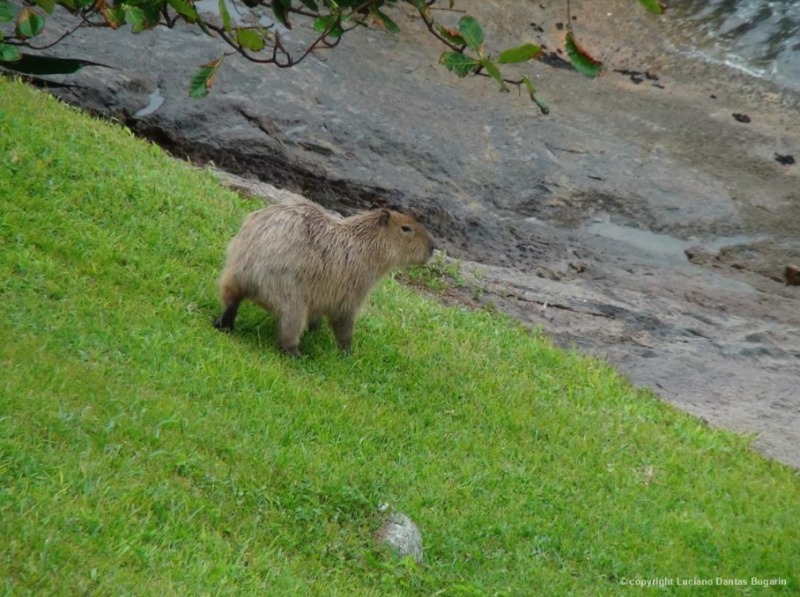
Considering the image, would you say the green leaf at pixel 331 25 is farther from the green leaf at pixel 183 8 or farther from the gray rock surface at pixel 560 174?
the gray rock surface at pixel 560 174

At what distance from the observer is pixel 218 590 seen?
14.0 feet

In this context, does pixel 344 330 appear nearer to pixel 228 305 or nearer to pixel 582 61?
pixel 228 305

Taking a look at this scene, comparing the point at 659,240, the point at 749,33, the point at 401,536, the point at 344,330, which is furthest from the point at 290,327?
the point at 749,33

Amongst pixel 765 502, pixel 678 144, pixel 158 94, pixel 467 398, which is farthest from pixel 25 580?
pixel 678 144

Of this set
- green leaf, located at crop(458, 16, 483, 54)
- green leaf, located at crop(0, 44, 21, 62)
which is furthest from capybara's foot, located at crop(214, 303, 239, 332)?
green leaf, located at crop(458, 16, 483, 54)

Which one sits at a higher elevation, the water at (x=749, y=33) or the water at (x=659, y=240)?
the water at (x=749, y=33)

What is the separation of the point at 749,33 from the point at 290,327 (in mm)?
10116

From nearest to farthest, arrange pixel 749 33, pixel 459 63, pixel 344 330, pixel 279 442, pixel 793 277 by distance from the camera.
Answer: pixel 459 63, pixel 279 442, pixel 344 330, pixel 793 277, pixel 749 33

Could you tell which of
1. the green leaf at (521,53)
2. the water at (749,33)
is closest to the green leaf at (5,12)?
the green leaf at (521,53)

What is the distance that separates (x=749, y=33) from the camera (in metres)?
14.2

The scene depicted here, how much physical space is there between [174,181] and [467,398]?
3019 millimetres

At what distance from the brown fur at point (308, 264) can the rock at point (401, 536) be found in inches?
67.2

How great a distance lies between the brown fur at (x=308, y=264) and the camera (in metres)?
6.40

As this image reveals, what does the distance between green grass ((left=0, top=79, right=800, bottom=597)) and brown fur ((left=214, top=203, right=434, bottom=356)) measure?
26 cm
